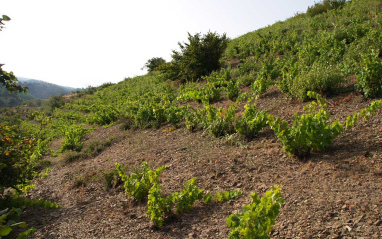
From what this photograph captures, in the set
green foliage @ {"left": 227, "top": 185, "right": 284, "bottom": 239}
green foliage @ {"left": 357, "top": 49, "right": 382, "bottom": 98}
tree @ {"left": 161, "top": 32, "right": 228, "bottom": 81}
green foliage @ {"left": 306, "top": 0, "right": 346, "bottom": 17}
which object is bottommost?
green foliage @ {"left": 227, "top": 185, "right": 284, "bottom": 239}

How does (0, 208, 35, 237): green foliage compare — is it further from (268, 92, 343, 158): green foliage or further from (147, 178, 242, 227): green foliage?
(268, 92, 343, 158): green foliage

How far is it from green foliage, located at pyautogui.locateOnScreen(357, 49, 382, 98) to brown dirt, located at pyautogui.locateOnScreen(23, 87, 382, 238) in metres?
0.21

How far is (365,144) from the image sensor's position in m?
3.75

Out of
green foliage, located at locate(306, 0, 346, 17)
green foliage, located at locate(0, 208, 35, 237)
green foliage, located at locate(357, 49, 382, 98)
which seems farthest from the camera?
green foliage, located at locate(306, 0, 346, 17)

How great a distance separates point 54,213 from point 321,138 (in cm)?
356

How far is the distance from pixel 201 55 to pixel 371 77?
22.8ft

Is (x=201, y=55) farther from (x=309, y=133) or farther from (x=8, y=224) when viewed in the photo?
(x=8, y=224)

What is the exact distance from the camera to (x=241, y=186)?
361 centimetres

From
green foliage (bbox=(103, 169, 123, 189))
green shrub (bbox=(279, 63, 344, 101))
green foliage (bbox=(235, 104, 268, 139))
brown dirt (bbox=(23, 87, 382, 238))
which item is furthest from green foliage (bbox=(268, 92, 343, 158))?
green foliage (bbox=(103, 169, 123, 189))

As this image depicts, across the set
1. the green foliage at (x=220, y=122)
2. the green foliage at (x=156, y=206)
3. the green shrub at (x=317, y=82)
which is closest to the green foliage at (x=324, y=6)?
the green shrub at (x=317, y=82)

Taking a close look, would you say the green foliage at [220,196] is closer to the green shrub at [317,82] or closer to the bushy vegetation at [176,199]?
the bushy vegetation at [176,199]

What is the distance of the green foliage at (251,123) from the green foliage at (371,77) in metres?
1.69

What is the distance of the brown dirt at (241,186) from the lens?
2689 mm

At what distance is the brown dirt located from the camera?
8.82ft
